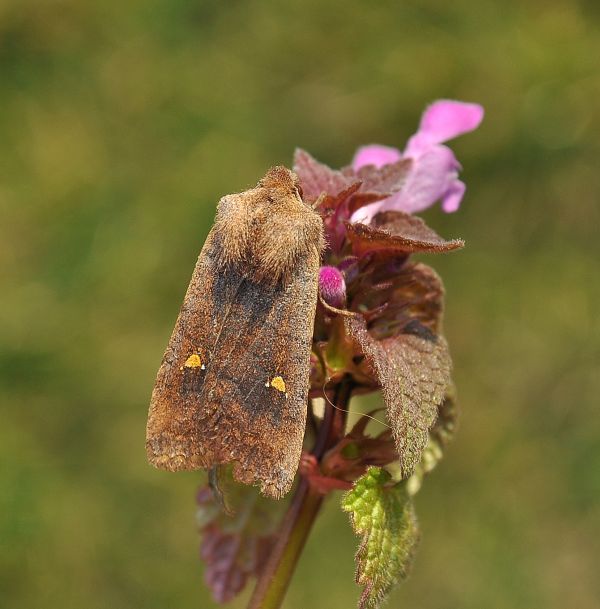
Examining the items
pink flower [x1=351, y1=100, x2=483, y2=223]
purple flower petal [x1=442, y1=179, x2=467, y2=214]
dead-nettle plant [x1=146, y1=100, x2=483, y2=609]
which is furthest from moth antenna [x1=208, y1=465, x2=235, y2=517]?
purple flower petal [x1=442, y1=179, x2=467, y2=214]

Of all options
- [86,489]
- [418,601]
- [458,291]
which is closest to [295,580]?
[418,601]

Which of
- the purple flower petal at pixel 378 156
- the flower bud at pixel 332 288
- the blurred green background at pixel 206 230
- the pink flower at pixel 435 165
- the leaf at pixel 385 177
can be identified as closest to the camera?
the flower bud at pixel 332 288

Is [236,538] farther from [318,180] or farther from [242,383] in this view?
[318,180]

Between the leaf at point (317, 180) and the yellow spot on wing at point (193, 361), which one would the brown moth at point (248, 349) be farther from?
the leaf at point (317, 180)

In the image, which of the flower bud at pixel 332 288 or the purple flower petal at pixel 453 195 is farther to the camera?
the purple flower petal at pixel 453 195

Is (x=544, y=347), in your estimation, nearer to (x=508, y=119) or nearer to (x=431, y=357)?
(x=508, y=119)

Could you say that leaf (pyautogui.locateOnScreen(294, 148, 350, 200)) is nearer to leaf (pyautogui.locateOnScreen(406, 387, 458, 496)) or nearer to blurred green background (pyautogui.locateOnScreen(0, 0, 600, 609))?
leaf (pyautogui.locateOnScreen(406, 387, 458, 496))

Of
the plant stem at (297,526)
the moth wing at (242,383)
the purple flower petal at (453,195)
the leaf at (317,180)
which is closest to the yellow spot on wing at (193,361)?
the moth wing at (242,383)

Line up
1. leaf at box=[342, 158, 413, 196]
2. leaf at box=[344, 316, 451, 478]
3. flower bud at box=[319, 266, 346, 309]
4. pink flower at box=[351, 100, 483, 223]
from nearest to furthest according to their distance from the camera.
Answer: leaf at box=[344, 316, 451, 478]
flower bud at box=[319, 266, 346, 309]
leaf at box=[342, 158, 413, 196]
pink flower at box=[351, 100, 483, 223]
